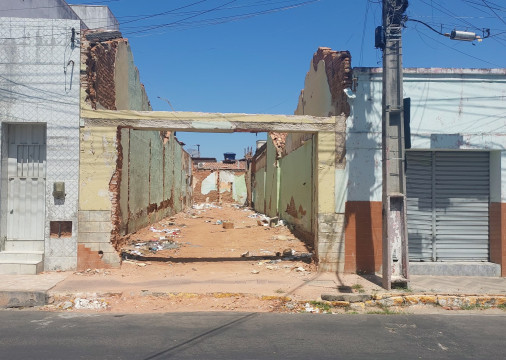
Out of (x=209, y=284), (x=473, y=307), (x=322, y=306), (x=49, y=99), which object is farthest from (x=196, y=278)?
(x=473, y=307)

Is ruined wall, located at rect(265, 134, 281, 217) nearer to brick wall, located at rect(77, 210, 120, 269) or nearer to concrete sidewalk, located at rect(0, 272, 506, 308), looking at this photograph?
concrete sidewalk, located at rect(0, 272, 506, 308)

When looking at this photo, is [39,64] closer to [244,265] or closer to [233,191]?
[244,265]

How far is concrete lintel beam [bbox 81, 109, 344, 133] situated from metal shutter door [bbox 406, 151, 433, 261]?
2.05 m

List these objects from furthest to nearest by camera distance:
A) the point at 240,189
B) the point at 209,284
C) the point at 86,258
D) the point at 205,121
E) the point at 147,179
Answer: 1. the point at 240,189
2. the point at 147,179
3. the point at 205,121
4. the point at 86,258
5. the point at 209,284

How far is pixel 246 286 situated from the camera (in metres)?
7.82

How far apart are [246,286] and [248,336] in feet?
8.13

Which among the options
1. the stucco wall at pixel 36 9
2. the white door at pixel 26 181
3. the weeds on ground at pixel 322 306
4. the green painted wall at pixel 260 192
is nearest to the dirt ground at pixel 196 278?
the weeds on ground at pixel 322 306

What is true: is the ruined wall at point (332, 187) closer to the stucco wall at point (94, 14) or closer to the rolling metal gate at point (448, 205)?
the rolling metal gate at point (448, 205)

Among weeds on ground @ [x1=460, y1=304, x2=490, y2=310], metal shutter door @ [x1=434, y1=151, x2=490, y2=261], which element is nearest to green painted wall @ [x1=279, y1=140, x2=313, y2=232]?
metal shutter door @ [x1=434, y1=151, x2=490, y2=261]

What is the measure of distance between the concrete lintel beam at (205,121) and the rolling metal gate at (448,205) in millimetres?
2357

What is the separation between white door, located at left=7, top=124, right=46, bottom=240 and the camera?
892 centimetres

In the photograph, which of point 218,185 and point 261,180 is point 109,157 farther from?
point 218,185

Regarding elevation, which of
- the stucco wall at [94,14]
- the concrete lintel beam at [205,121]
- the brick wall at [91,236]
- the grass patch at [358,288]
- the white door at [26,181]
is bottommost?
the grass patch at [358,288]

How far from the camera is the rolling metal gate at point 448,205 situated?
30.7 feet
